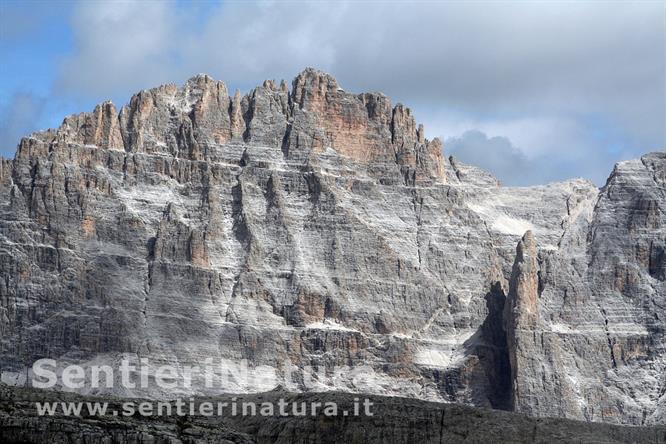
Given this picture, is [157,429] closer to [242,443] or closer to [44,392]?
[242,443]

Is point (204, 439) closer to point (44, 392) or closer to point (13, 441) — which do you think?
point (13, 441)

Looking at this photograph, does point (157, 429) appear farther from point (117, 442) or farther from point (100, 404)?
point (100, 404)

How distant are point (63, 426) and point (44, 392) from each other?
25.5 m

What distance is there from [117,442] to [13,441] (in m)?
6.51

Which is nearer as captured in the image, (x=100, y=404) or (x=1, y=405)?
(x=1, y=405)

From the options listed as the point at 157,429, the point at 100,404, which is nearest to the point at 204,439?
the point at 157,429

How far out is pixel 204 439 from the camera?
175 meters

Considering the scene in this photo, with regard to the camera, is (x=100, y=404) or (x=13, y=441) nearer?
(x=13, y=441)

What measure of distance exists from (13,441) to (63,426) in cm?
387

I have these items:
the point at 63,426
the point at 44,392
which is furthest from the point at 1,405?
the point at 44,392

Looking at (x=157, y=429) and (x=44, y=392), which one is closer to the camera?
(x=157, y=429)

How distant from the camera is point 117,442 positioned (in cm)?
17225

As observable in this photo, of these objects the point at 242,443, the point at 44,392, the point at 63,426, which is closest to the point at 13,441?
the point at 63,426

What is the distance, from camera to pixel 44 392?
19850cm
